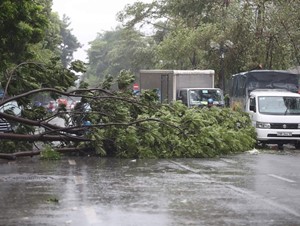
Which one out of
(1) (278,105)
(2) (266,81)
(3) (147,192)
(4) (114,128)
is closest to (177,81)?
(2) (266,81)

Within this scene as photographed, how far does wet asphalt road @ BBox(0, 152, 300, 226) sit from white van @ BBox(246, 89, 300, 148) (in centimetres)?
529

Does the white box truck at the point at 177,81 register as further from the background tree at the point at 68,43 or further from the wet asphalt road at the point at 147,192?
the background tree at the point at 68,43

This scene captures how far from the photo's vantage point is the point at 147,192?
10.4 meters

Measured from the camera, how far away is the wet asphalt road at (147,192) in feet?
26.7

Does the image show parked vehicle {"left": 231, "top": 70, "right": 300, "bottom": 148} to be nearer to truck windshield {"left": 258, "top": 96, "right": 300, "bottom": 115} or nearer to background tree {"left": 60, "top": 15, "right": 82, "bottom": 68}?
truck windshield {"left": 258, "top": 96, "right": 300, "bottom": 115}

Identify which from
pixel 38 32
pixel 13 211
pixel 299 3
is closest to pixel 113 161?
pixel 38 32

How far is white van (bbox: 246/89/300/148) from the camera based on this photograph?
2119 cm

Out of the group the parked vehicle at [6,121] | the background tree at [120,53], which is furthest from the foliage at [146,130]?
the background tree at [120,53]

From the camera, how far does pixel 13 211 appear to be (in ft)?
28.0

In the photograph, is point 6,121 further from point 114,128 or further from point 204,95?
point 204,95

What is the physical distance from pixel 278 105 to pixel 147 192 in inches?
505

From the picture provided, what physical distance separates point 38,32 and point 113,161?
6.09m

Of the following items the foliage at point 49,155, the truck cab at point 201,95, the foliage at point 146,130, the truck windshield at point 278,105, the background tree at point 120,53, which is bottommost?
the foliage at point 49,155

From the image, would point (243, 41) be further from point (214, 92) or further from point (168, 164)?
point (168, 164)
